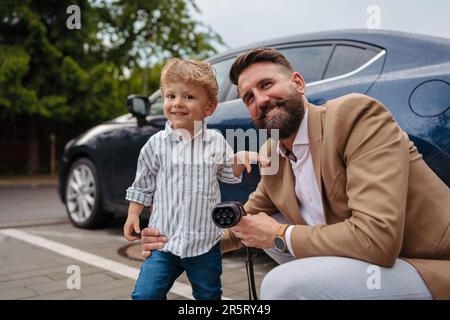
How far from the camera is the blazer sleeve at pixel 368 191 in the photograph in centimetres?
150

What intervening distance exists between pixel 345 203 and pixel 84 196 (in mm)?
3882

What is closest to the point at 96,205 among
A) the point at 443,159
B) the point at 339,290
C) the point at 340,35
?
the point at 340,35

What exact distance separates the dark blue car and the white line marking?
23.3 inches

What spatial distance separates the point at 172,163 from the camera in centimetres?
202

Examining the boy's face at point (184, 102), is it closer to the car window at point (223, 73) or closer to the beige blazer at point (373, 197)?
the beige blazer at point (373, 197)

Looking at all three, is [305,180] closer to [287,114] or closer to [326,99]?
[287,114]

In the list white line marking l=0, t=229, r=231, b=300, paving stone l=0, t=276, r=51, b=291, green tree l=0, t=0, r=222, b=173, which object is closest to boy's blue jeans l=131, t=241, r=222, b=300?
white line marking l=0, t=229, r=231, b=300

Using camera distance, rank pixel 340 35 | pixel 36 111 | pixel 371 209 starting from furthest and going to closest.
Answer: pixel 36 111
pixel 340 35
pixel 371 209

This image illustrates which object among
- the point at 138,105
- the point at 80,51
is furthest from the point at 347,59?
the point at 80,51

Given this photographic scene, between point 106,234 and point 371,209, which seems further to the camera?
point 106,234

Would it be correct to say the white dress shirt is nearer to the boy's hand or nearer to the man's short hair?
the man's short hair

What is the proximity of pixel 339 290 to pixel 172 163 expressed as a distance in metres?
0.83

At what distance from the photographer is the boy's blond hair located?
6.25ft

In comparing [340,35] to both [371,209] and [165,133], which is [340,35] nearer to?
[165,133]
